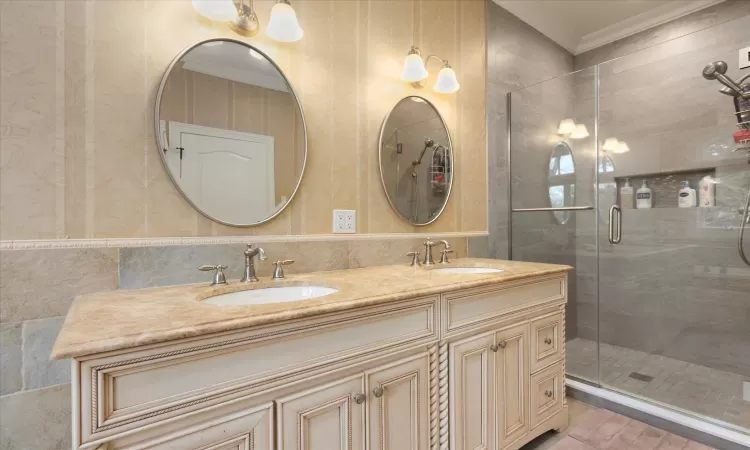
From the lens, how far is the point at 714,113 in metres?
2.22

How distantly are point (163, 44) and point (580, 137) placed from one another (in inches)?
104

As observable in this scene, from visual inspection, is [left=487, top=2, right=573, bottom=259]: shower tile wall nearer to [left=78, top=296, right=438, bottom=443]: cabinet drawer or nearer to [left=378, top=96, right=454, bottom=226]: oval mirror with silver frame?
[left=378, top=96, right=454, bottom=226]: oval mirror with silver frame

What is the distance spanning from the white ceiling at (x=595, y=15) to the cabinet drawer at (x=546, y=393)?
2.34 metres

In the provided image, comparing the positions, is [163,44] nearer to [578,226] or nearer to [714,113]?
[578,226]

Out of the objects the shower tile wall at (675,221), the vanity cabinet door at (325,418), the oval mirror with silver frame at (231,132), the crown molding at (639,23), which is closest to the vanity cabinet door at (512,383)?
the vanity cabinet door at (325,418)

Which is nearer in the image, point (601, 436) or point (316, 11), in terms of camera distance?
point (316, 11)

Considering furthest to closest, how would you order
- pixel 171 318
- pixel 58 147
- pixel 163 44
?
1. pixel 163 44
2. pixel 58 147
3. pixel 171 318

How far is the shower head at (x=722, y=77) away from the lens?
6.59ft

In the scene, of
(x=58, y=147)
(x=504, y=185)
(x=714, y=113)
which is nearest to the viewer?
(x=58, y=147)

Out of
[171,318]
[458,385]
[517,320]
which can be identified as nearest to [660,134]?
[517,320]

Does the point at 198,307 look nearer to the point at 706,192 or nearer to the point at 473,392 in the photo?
the point at 473,392

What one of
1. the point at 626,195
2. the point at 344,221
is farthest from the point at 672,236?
the point at 344,221

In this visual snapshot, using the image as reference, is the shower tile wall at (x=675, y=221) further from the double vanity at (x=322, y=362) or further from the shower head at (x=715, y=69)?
the double vanity at (x=322, y=362)

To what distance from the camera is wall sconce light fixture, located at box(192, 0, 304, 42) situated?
1.29m
